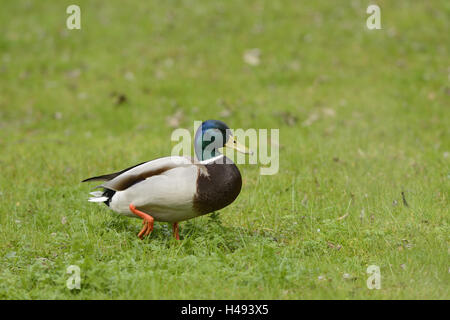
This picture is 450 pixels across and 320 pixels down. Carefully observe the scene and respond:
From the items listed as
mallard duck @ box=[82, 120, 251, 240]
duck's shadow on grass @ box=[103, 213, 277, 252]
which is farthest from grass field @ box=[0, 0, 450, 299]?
mallard duck @ box=[82, 120, 251, 240]

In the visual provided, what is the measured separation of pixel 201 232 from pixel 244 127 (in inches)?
155

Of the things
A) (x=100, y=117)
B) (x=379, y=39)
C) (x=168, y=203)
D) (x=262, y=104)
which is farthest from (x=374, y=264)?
(x=379, y=39)

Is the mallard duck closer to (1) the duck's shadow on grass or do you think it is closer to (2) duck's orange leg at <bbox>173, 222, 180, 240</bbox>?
(2) duck's orange leg at <bbox>173, 222, 180, 240</bbox>

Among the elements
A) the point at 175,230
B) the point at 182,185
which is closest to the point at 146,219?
the point at 175,230

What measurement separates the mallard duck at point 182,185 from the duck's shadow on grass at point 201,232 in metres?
0.16

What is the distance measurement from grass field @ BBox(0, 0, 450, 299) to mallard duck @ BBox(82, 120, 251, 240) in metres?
0.25

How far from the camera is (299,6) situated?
12219mm

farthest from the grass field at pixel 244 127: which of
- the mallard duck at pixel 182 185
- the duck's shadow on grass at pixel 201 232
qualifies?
the mallard duck at pixel 182 185

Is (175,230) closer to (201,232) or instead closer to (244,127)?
(201,232)

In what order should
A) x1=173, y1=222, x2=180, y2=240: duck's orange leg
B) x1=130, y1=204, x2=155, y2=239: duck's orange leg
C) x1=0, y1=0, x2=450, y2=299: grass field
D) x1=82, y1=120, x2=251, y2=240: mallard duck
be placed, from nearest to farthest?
x1=0, y1=0, x2=450, y2=299: grass field
x1=82, y1=120, x2=251, y2=240: mallard duck
x1=130, y1=204, x2=155, y2=239: duck's orange leg
x1=173, y1=222, x2=180, y2=240: duck's orange leg

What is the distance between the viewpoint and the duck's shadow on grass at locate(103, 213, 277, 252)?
177 inches

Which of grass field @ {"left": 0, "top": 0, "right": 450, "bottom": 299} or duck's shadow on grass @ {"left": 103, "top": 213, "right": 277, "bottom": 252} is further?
duck's shadow on grass @ {"left": 103, "top": 213, "right": 277, "bottom": 252}
